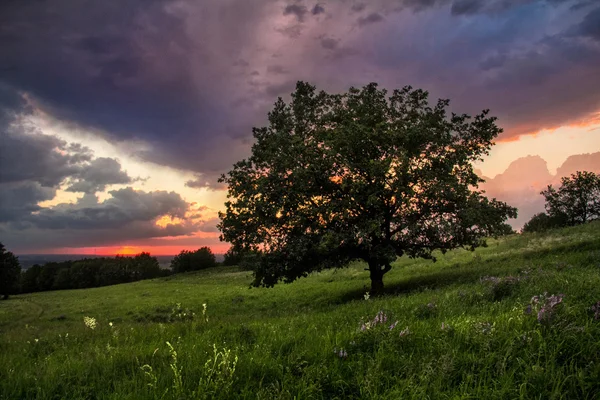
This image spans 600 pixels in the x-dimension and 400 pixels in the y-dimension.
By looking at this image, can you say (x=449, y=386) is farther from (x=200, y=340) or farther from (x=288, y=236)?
(x=288, y=236)

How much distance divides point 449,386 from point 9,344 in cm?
1212

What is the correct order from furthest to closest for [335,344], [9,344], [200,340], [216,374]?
[9,344], [200,340], [335,344], [216,374]

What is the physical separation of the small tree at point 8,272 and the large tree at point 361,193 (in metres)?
79.1

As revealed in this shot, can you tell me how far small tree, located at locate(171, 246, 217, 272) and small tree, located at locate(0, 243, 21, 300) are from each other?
220ft

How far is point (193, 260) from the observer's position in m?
144

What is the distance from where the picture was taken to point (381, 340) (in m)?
5.28

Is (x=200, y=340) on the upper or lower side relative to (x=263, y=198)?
lower

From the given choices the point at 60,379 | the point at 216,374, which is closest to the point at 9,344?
the point at 60,379

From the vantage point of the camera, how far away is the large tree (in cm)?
1822

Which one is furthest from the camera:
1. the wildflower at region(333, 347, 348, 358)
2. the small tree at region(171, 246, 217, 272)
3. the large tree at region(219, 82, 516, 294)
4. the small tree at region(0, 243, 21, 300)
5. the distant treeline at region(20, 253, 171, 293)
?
the small tree at region(171, 246, 217, 272)

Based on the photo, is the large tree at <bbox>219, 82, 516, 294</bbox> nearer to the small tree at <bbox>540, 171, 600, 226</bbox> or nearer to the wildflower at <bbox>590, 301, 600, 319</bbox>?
the wildflower at <bbox>590, 301, 600, 319</bbox>

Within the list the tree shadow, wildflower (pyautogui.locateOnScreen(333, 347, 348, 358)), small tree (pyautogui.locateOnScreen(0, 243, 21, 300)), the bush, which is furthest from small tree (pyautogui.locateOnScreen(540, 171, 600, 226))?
small tree (pyautogui.locateOnScreen(0, 243, 21, 300))

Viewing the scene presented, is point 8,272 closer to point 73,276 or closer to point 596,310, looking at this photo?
point 73,276

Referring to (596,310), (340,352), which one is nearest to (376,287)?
(596,310)
